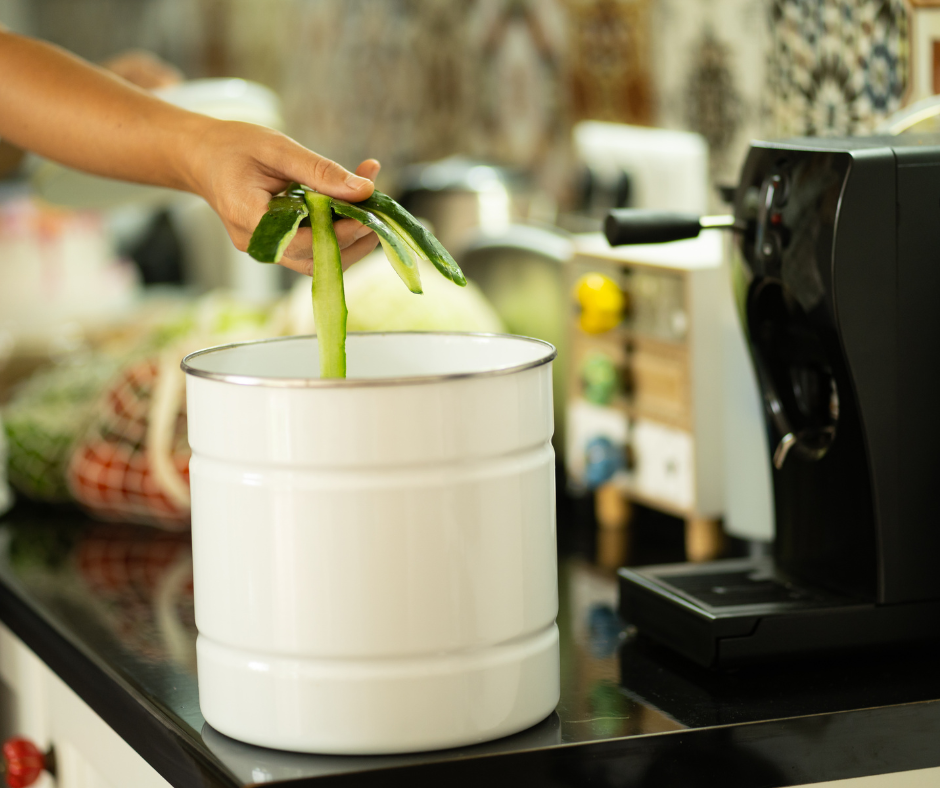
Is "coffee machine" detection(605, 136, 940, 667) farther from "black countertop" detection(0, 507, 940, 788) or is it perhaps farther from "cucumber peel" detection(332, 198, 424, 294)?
"cucumber peel" detection(332, 198, 424, 294)

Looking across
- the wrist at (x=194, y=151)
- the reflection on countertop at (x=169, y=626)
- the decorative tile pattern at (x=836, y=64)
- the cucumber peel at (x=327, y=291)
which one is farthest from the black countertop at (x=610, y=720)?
the decorative tile pattern at (x=836, y=64)

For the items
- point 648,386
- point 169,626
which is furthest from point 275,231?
point 648,386

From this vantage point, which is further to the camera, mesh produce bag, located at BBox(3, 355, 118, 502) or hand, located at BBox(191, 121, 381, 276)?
mesh produce bag, located at BBox(3, 355, 118, 502)

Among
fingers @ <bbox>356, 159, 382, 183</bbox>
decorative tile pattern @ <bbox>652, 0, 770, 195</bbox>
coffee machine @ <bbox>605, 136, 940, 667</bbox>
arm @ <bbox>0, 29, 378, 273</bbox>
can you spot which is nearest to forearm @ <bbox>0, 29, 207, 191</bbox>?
arm @ <bbox>0, 29, 378, 273</bbox>

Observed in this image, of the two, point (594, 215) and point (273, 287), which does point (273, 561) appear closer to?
point (594, 215)

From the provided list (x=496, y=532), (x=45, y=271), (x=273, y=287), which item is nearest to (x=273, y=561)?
(x=496, y=532)

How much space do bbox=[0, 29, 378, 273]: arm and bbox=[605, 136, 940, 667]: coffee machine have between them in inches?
9.6

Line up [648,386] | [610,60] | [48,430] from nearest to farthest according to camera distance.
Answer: [648,386]
[48,430]
[610,60]

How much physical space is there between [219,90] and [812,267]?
69 centimetres

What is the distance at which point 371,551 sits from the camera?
1.99 feet

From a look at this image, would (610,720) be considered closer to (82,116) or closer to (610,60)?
(82,116)

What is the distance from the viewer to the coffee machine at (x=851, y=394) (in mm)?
747

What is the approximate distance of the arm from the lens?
69 centimetres

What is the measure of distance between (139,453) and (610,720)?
0.67m
